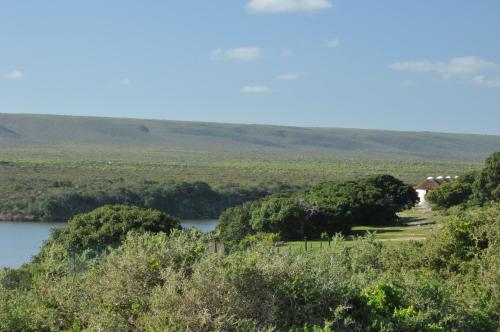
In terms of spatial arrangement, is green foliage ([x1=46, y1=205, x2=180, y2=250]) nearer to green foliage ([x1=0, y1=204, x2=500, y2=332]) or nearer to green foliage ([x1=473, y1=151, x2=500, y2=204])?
green foliage ([x1=0, y1=204, x2=500, y2=332])

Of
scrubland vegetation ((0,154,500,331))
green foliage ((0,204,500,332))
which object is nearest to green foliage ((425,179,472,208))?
scrubland vegetation ((0,154,500,331))

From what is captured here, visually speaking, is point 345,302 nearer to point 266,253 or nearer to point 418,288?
point 266,253

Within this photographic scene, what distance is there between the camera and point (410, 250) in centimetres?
1859

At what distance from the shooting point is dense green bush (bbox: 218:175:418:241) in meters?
46.4

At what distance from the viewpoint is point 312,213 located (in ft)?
155

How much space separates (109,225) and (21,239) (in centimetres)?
1741

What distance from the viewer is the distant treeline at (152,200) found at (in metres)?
66.3

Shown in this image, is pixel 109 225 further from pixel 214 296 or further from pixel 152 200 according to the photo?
pixel 152 200

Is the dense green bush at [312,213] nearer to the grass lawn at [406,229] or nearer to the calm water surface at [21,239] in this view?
the grass lawn at [406,229]

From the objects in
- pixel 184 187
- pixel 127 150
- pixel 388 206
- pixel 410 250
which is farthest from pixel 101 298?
pixel 127 150

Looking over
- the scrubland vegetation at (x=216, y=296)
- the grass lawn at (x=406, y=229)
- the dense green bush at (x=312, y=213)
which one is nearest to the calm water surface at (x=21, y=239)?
the dense green bush at (x=312, y=213)

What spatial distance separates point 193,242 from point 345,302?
2.04 meters

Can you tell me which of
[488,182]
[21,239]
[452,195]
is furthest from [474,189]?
[21,239]

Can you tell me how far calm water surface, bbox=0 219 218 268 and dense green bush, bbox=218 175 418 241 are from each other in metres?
3.61
